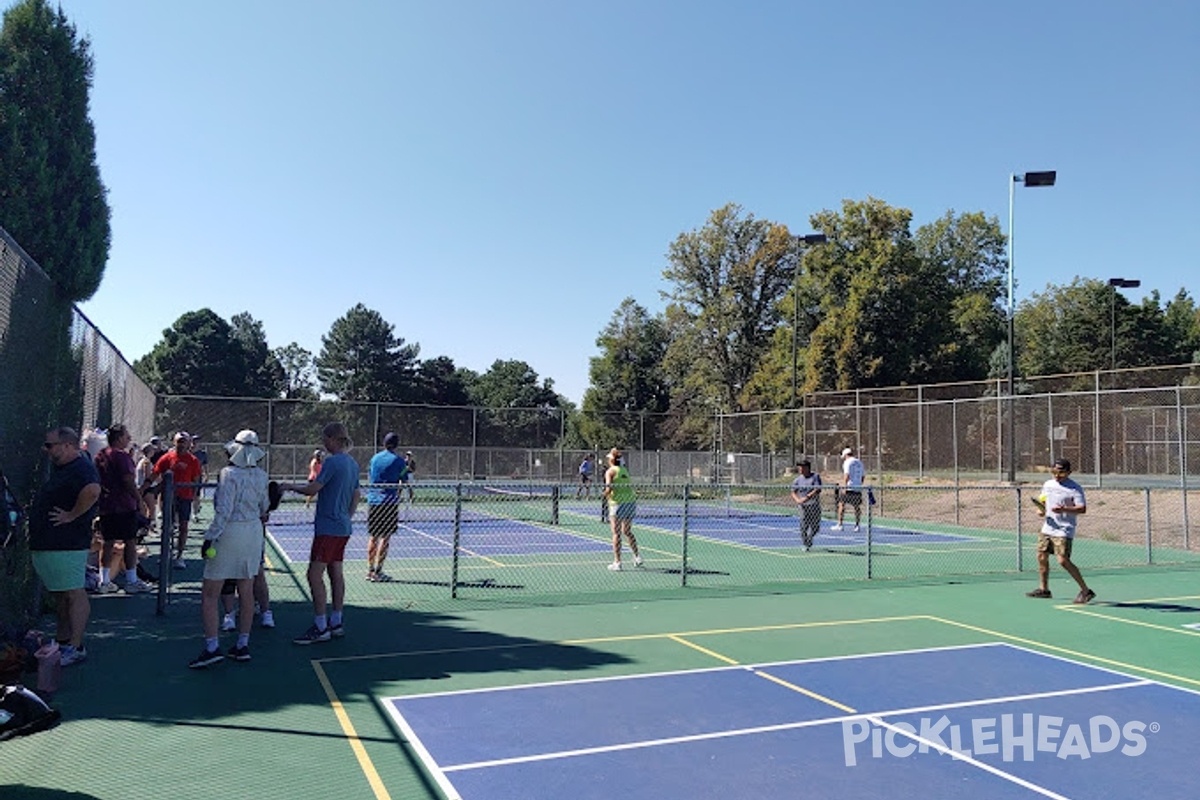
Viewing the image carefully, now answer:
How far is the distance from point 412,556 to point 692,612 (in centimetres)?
673

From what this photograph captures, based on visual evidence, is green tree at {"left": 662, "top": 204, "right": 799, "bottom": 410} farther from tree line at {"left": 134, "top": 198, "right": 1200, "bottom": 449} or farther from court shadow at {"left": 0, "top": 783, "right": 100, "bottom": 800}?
court shadow at {"left": 0, "top": 783, "right": 100, "bottom": 800}

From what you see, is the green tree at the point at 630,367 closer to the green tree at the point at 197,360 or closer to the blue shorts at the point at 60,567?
the green tree at the point at 197,360

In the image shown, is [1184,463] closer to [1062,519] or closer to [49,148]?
[1062,519]

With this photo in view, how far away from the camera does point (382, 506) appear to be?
11.7m

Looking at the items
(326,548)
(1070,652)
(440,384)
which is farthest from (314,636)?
(440,384)

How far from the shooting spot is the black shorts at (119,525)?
9680 millimetres

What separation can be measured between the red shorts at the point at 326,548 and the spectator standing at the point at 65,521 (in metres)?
1.86

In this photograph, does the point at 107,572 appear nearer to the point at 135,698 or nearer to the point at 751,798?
the point at 135,698

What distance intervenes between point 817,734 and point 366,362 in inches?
3262

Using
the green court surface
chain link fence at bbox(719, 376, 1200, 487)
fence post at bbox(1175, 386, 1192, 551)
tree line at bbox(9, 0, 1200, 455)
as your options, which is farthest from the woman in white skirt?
tree line at bbox(9, 0, 1200, 455)

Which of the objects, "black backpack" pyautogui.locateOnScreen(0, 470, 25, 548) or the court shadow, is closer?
the court shadow

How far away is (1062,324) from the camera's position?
62.4 meters

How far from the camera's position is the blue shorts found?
21.8 ft

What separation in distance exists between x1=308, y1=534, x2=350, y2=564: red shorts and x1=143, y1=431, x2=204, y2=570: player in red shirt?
4.86 meters
